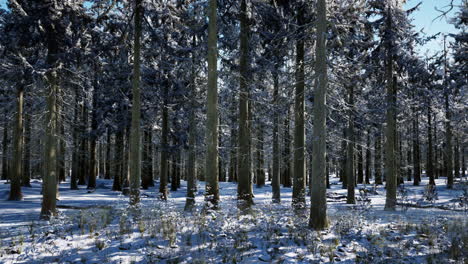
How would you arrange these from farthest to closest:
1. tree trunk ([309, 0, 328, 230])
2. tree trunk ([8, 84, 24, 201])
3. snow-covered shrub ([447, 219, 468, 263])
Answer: tree trunk ([8, 84, 24, 201])
tree trunk ([309, 0, 328, 230])
snow-covered shrub ([447, 219, 468, 263])

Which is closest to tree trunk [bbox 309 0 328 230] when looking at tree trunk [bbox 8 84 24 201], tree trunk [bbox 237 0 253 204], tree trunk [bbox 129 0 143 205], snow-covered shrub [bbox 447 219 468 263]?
snow-covered shrub [bbox 447 219 468 263]

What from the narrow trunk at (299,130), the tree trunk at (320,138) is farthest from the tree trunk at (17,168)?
the tree trunk at (320,138)

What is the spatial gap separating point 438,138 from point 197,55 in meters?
38.4

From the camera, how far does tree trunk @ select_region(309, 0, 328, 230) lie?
8953 millimetres

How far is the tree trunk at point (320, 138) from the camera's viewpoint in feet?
29.4

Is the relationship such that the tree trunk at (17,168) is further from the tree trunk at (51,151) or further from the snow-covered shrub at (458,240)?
the snow-covered shrub at (458,240)

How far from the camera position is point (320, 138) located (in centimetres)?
892

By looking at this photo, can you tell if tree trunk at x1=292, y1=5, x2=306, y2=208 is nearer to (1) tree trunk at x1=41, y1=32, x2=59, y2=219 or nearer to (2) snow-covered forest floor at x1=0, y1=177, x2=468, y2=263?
(2) snow-covered forest floor at x1=0, y1=177, x2=468, y2=263

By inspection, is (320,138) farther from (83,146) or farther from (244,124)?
(83,146)

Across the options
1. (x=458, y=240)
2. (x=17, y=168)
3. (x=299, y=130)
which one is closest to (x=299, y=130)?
(x=299, y=130)

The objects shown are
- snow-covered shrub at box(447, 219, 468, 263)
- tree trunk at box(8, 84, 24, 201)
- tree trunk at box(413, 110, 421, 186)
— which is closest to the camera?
snow-covered shrub at box(447, 219, 468, 263)

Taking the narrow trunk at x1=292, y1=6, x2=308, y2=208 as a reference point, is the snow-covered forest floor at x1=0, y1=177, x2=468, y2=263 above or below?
below

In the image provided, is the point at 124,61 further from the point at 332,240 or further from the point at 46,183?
the point at 332,240

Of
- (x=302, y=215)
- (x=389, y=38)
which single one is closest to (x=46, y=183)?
(x=302, y=215)
